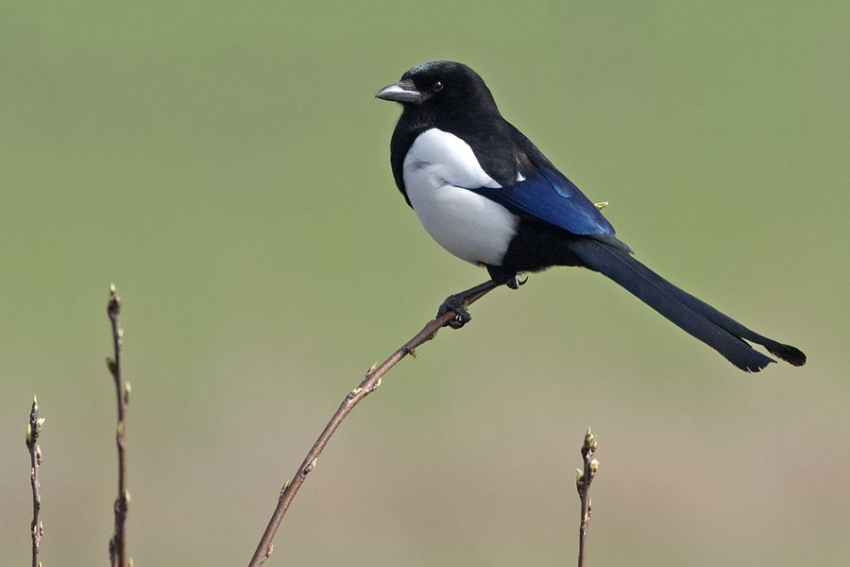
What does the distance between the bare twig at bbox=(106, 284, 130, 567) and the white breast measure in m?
1.77

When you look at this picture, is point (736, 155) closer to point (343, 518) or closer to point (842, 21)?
point (842, 21)

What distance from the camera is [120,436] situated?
1.28 meters

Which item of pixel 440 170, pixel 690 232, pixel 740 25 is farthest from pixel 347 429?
pixel 740 25

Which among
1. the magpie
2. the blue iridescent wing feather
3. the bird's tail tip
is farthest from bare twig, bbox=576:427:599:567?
the blue iridescent wing feather

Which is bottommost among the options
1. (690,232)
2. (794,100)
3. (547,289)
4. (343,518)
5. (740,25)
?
(343,518)

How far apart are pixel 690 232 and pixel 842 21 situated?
602 centimetres

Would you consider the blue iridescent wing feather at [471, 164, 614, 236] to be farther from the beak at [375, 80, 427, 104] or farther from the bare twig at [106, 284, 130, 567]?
the bare twig at [106, 284, 130, 567]

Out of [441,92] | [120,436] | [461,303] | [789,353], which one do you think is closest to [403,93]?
[441,92]

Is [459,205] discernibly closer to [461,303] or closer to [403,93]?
[461,303]

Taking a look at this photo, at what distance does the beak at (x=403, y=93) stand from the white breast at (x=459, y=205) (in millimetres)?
201

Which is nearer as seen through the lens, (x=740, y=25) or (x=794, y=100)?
(x=794, y=100)

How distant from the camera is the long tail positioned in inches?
88.8

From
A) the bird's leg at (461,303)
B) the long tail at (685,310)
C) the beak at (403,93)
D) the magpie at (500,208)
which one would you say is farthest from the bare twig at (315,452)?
the beak at (403,93)

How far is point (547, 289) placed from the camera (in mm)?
10492
